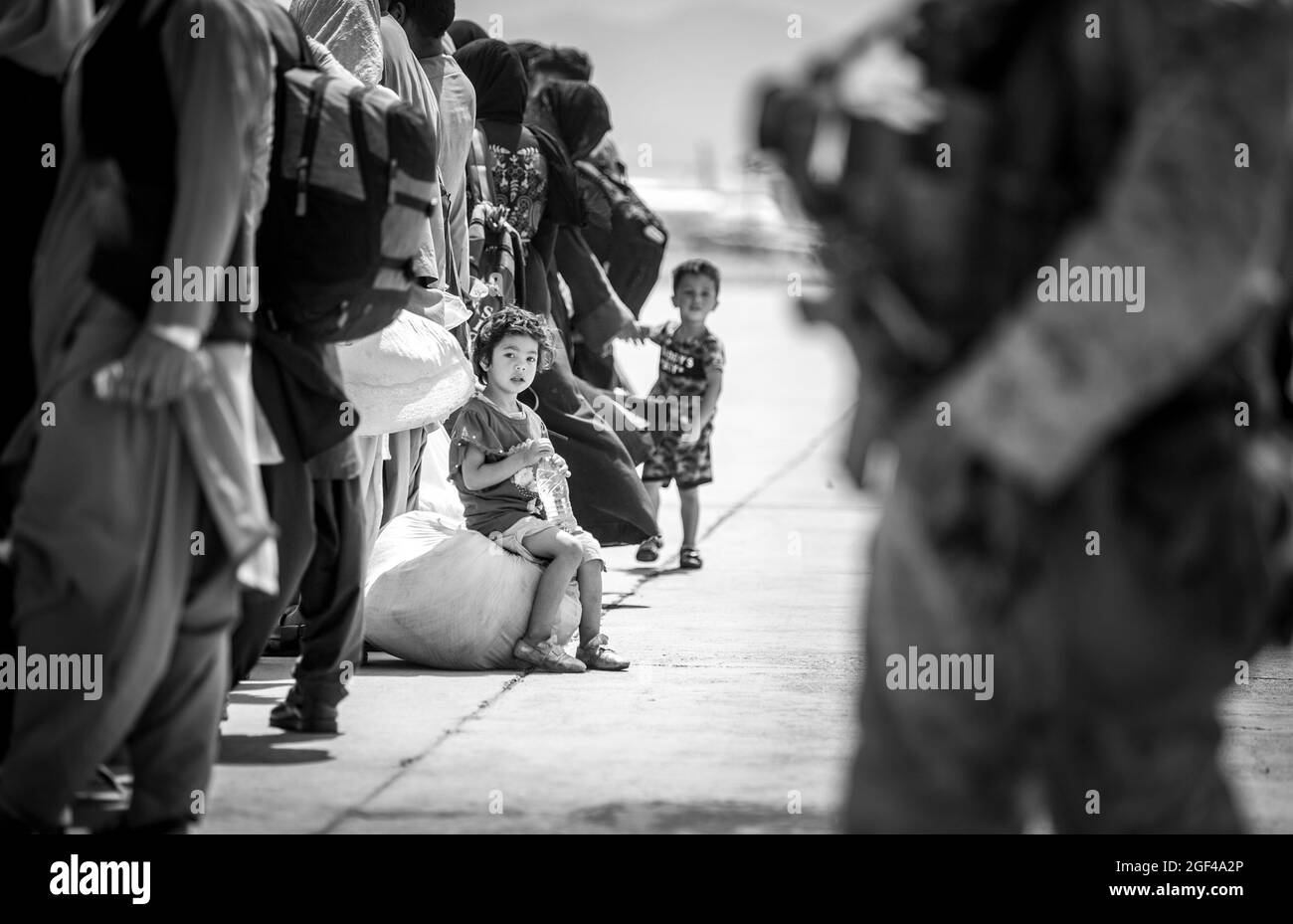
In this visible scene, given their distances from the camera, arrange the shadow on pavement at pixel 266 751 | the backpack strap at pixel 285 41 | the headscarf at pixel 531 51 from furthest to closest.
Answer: the headscarf at pixel 531 51, the shadow on pavement at pixel 266 751, the backpack strap at pixel 285 41

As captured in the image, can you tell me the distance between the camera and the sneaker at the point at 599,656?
6.86 m

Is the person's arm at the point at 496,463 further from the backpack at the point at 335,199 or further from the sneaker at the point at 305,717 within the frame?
the backpack at the point at 335,199

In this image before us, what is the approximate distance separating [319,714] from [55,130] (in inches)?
74.4

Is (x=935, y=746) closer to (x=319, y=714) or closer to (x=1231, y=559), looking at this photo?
(x=1231, y=559)

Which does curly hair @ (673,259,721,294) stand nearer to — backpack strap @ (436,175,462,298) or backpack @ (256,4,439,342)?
backpack strap @ (436,175,462,298)

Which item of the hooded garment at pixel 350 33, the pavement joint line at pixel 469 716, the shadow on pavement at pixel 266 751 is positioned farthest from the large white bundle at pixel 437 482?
the shadow on pavement at pixel 266 751

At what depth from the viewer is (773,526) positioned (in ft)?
35.7

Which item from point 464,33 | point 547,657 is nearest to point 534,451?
point 547,657

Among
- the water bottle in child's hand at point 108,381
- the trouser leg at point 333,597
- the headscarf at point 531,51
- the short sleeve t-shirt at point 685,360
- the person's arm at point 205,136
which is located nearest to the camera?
the water bottle in child's hand at point 108,381

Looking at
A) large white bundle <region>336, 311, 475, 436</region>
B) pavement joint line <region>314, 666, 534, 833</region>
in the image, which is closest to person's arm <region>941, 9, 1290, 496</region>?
pavement joint line <region>314, 666, 534, 833</region>

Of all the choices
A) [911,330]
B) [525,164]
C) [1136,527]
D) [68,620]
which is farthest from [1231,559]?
[525,164]

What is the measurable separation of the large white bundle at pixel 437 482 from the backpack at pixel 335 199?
2.77 m

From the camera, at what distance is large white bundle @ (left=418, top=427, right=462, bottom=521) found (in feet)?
27.2

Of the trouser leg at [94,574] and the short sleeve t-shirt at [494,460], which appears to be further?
the short sleeve t-shirt at [494,460]
